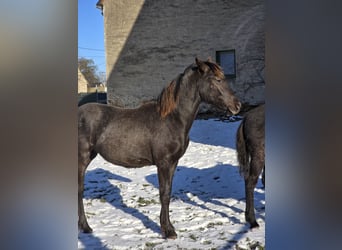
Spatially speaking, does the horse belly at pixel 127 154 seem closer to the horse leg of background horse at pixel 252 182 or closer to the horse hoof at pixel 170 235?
the horse hoof at pixel 170 235

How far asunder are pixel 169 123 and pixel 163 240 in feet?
2.71

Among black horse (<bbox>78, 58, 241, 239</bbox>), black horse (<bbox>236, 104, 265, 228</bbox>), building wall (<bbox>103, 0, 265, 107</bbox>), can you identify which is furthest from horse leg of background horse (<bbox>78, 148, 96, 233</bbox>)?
building wall (<bbox>103, 0, 265, 107</bbox>)

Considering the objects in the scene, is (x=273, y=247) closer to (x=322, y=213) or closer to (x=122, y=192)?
(x=322, y=213)

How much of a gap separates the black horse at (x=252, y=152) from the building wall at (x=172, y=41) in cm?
478

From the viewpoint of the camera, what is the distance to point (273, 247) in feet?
1.59

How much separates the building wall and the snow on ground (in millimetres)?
3083

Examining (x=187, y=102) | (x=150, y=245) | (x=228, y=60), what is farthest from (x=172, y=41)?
(x=150, y=245)

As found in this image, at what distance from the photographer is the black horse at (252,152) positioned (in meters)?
2.29

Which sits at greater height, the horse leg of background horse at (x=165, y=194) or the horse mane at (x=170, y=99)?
the horse mane at (x=170, y=99)

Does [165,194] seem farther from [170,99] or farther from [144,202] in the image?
[144,202]

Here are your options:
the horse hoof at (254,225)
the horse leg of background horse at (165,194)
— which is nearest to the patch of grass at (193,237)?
the horse leg of background horse at (165,194)

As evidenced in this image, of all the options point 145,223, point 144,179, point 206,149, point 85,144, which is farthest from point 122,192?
point 206,149

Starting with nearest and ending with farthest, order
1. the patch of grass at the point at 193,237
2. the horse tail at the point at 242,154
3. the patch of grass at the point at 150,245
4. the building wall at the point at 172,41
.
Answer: the patch of grass at the point at 150,245, the patch of grass at the point at 193,237, the horse tail at the point at 242,154, the building wall at the point at 172,41

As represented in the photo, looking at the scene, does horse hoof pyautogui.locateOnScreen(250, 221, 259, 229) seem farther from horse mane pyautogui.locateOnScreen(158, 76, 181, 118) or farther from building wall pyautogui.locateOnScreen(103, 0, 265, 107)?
building wall pyautogui.locateOnScreen(103, 0, 265, 107)
